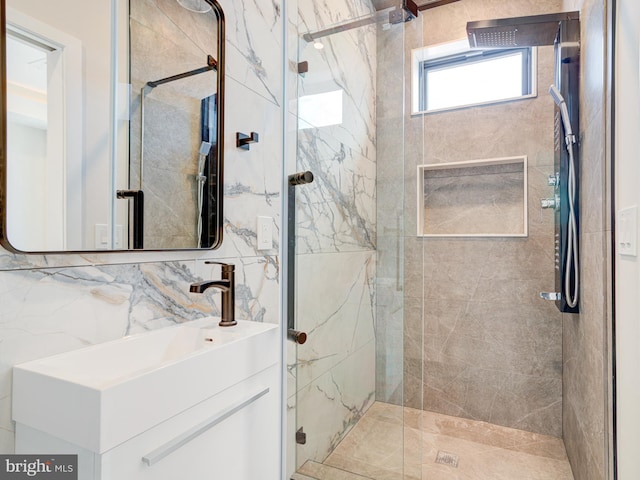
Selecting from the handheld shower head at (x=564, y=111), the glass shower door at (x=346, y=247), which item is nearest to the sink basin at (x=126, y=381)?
the glass shower door at (x=346, y=247)

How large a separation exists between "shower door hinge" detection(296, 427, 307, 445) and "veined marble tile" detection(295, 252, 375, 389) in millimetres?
200

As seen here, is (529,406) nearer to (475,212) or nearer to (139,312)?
(475,212)

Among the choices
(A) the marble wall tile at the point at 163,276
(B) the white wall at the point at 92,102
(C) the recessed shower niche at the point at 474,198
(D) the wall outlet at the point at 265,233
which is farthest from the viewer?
(C) the recessed shower niche at the point at 474,198

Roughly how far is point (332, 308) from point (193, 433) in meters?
0.95

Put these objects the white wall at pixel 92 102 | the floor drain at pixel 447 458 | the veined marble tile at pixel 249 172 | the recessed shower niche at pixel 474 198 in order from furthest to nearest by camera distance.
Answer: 1. the recessed shower niche at pixel 474 198
2. the floor drain at pixel 447 458
3. the veined marble tile at pixel 249 172
4. the white wall at pixel 92 102

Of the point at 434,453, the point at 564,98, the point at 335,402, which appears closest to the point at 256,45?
the point at 564,98

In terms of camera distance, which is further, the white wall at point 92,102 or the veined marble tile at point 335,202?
the veined marble tile at point 335,202

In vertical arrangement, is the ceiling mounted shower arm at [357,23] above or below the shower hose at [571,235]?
above

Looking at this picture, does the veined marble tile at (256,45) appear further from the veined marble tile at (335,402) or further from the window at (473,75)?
the veined marble tile at (335,402)

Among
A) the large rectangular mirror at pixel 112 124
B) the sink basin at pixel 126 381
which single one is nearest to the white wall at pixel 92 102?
the large rectangular mirror at pixel 112 124

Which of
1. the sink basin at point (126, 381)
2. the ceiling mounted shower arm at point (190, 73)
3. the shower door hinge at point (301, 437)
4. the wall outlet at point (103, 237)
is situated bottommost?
the shower door hinge at point (301, 437)

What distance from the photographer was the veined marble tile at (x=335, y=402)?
1.67 m

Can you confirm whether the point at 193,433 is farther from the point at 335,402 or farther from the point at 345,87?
the point at 345,87

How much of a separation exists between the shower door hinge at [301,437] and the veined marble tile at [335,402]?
2cm
